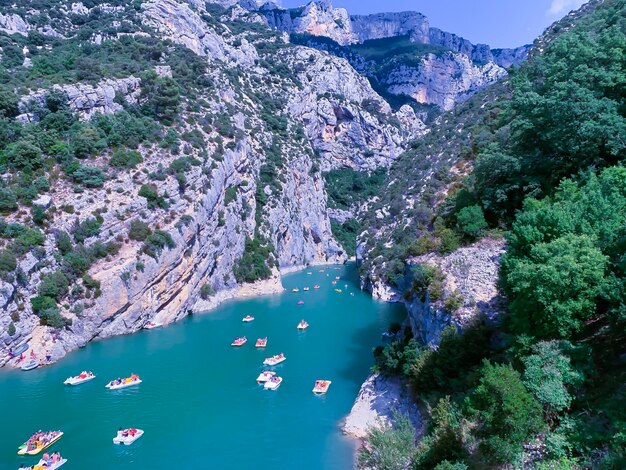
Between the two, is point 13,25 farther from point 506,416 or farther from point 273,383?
point 506,416

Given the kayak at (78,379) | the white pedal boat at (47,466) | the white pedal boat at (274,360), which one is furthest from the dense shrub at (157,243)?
the white pedal boat at (47,466)

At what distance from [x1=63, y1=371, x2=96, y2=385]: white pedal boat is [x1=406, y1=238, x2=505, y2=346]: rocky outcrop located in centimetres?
2171

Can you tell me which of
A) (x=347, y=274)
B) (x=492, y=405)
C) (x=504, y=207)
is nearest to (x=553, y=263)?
(x=492, y=405)

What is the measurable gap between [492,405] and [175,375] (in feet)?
78.2

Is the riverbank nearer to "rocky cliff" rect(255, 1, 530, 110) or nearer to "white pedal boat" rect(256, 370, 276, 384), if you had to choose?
"white pedal boat" rect(256, 370, 276, 384)

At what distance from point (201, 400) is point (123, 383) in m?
5.87

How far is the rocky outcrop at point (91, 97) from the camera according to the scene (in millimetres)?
45812

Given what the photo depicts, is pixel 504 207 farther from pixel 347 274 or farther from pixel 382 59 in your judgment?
pixel 382 59

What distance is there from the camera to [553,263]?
13.5 meters

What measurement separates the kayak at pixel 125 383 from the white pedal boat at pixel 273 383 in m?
8.56

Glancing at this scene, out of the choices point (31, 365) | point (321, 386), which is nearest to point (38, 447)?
point (31, 365)

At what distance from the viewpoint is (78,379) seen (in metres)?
29.2

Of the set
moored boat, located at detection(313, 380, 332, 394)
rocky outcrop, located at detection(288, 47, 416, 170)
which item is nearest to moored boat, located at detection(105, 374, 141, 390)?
moored boat, located at detection(313, 380, 332, 394)

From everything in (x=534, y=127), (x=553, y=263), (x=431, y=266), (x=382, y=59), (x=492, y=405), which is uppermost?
(x=382, y=59)
